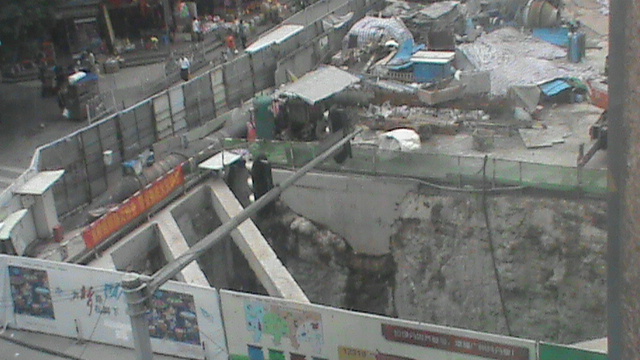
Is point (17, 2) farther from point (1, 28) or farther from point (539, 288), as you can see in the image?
point (539, 288)

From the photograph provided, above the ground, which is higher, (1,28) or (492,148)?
(1,28)

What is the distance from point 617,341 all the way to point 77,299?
963cm

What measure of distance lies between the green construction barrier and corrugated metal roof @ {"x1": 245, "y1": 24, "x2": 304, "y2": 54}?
17996 millimetres

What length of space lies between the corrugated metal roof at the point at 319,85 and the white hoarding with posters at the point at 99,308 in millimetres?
9268

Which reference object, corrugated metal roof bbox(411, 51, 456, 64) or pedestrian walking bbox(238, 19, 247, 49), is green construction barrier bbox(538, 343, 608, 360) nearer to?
corrugated metal roof bbox(411, 51, 456, 64)

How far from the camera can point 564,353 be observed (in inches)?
489

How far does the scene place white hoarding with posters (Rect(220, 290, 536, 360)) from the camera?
13.0 meters

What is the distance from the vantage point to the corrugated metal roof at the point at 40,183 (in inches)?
711

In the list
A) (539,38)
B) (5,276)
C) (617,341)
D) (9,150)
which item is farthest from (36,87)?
(617,341)


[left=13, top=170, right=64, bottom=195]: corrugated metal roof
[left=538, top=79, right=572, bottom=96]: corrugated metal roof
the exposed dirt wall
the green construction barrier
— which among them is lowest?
the exposed dirt wall

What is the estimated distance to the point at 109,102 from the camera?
27797 mm

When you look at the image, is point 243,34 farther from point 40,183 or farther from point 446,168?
point 40,183

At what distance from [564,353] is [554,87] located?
1367 centimetres

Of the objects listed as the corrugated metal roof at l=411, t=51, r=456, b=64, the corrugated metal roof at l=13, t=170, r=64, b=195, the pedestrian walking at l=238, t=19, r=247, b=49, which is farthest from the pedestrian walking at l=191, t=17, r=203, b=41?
the corrugated metal roof at l=13, t=170, r=64, b=195
